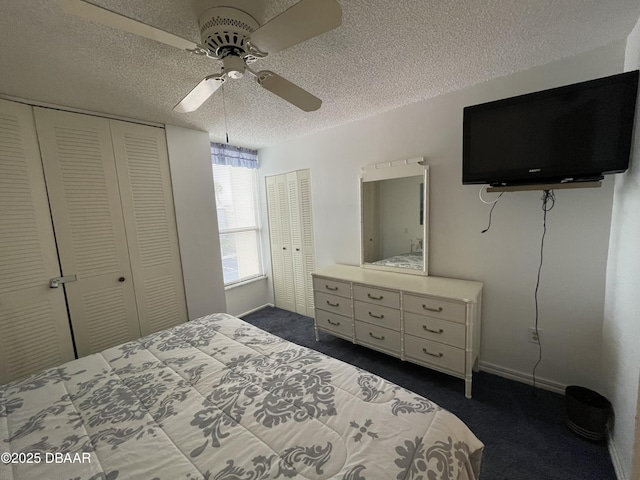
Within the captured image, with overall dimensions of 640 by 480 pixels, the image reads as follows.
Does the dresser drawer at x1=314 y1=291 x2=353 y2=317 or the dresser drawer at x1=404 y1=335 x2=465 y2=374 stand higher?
the dresser drawer at x1=314 y1=291 x2=353 y2=317

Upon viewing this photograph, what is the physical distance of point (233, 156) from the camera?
3391 mm

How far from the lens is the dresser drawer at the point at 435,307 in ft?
5.98

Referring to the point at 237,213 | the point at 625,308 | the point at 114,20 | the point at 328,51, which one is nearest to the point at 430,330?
the point at 625,308

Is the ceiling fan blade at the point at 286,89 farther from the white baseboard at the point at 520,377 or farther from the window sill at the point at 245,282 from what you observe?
the window sill at the point at 245,282

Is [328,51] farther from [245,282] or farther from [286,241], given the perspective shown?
[245,282]

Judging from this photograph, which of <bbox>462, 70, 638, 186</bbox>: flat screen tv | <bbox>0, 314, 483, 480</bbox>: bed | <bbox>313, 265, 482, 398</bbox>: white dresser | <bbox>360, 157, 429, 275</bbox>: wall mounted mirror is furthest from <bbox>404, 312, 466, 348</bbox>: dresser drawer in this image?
<bbox>462, 70, 638, 186</bbox>: flat screen tv

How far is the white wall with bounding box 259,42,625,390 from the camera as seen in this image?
66.7 inches

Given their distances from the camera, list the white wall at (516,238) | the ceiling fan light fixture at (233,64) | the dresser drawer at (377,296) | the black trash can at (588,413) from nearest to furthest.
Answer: the ceiling fan light fixture at (233,64)
the black trash can at (588,413)
the white wall at (516,238)
the dresser drawer at (377,296)

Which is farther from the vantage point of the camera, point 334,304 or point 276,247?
point 276,247

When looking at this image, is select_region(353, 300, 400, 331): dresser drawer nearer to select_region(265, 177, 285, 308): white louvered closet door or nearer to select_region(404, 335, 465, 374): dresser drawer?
select_region(404, 335, 465, 374): dresser drawer

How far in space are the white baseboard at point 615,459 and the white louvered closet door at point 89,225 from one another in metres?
3.39

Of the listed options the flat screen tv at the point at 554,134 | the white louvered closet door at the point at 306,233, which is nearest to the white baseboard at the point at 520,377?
the flat screen tv at the point at 554,134

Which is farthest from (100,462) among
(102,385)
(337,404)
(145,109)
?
(145,109)

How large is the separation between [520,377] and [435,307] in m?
0.92
